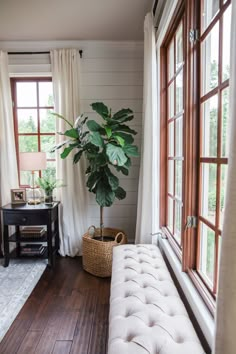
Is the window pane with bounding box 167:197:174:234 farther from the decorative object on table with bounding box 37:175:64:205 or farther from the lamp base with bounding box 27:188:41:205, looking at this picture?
the lamp base with bounding box 27:188:41:205

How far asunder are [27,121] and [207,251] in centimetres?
301

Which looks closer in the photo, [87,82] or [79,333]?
[79,333]

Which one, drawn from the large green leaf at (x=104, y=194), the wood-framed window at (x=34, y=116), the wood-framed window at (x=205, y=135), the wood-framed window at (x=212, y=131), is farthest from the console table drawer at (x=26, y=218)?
the wood-framed window at (x=212, y=131)

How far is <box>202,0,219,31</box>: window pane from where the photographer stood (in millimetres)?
1367

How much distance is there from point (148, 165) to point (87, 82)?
62.9 inches

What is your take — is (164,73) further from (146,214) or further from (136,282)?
(136,282)

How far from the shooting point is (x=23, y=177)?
145 inches

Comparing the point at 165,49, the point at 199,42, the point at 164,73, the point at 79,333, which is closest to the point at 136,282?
the point at 79,333

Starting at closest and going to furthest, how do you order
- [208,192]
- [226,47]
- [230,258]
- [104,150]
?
[230,258] < [226,47] < [208,192] < [104,150]

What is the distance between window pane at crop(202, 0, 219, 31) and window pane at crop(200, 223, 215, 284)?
115 cm

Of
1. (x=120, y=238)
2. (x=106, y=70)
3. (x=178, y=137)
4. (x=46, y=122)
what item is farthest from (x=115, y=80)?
(x=120, y=238)

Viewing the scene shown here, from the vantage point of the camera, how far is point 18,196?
10.8ft

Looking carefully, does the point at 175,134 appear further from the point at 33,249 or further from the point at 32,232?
the point at 33,249

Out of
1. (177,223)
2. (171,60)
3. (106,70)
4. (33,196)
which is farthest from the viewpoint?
(106,70)
